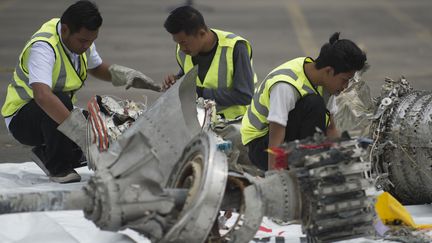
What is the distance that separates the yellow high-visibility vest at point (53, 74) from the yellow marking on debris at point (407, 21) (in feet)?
23.5

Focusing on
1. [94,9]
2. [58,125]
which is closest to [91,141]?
[58,125]

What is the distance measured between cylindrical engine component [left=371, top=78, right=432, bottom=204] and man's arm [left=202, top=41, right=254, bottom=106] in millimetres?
1033

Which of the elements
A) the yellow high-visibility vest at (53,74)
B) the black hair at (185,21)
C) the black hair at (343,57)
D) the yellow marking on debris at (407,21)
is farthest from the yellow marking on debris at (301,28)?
the black hair at (343,57)

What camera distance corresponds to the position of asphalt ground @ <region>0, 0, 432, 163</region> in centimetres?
1108

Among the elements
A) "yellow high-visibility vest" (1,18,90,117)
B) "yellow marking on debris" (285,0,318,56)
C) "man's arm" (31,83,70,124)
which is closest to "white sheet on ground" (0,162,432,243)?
"man's arm" (31,83,70,124)

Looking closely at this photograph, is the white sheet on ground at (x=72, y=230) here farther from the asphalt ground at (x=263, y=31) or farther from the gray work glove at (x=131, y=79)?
the asphalt ground at (x=263, y=31)

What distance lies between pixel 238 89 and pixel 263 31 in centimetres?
678

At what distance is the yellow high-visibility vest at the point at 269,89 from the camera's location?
221 inches

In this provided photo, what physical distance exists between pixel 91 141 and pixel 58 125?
45cm

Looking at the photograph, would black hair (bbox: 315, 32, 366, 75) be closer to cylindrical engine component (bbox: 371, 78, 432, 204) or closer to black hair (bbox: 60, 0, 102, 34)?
cylindrical engine component (bbox: 371, 78, 432, 204)

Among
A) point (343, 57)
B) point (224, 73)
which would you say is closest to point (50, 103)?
point (224, 73)

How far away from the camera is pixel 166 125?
4898 mm

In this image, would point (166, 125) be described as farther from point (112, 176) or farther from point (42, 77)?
point (42, 77)

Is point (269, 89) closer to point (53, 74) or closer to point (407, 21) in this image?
point (53, 74)
